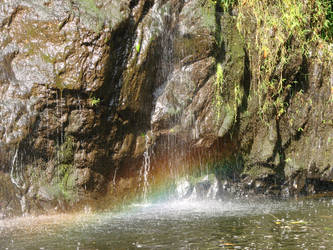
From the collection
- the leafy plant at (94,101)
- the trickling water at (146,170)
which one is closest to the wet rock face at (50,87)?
the leafy plant at (94,101)

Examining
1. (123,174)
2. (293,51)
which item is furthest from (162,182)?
(293,51)

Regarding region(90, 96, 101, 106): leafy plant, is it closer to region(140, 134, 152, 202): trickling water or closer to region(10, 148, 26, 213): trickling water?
region(140, 134, 152, 202): trickling water

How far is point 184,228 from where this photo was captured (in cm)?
488

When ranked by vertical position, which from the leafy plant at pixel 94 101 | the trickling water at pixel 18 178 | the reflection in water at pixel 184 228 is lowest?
the reflection in water at pixel 184 228

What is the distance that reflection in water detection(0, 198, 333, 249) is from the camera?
419 cm

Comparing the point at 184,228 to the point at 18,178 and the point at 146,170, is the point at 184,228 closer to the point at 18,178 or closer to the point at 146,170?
the point at 146,170

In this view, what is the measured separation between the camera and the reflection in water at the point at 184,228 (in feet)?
13.7

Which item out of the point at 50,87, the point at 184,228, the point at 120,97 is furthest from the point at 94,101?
the point at 184,228

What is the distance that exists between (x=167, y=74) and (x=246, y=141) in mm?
1955

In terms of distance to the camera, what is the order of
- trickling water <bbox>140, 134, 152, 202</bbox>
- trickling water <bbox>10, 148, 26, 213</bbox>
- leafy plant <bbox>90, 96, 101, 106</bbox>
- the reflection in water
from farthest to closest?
trickling water <bbox>140, 134, 152, 202</bbox> < leafy plant <bbox>90, 96, 101, 106</bbox> < trickling water <bbox>10, 148, 26, 213</bbox> < the reflection in water

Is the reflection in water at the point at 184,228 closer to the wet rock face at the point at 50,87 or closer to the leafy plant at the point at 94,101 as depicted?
the wet rock face at the point at 50,87

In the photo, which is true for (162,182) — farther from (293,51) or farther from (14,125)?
(293,51)

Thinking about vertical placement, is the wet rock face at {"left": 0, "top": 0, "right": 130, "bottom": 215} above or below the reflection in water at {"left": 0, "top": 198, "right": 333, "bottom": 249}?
above

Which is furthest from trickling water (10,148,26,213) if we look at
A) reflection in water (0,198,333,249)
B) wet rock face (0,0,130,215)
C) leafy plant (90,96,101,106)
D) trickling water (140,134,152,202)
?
trickling water (140,134,152,202)
